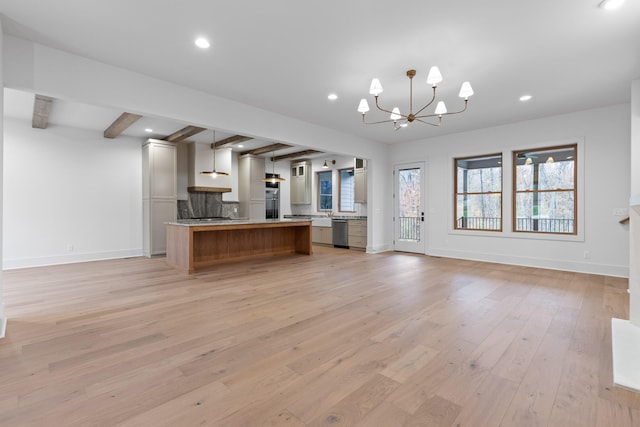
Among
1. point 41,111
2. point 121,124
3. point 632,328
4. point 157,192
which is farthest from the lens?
point 157,192

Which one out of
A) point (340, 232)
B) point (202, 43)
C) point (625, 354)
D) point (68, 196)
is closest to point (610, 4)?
point (625, 354)

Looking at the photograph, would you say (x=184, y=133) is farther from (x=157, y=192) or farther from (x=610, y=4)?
(x=610, y=4)

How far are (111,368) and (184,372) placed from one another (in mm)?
521

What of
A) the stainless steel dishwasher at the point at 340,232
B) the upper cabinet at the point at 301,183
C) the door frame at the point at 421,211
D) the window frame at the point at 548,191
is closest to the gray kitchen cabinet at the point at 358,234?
the stainless steel dishwasher at the point at 340,232

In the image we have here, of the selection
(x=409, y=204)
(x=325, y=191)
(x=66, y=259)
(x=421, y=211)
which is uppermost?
(x=325, y=191)

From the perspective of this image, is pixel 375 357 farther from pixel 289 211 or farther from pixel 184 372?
pixel 289 211

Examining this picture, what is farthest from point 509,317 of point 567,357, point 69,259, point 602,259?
point 69,259

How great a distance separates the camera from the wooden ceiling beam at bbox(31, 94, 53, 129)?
4.27 metres

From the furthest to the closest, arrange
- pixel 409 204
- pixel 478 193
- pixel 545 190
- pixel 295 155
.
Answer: pixel 295 155
pixel 409 204
pixel 478 193
pixel 545 190

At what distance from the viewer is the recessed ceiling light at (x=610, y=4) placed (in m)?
2.41

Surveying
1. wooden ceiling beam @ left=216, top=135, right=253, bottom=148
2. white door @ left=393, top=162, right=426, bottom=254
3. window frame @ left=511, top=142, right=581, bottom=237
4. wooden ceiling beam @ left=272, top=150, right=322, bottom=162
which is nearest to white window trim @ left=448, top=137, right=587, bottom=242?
window frame @ left=511, top=142, right=581, bottom=237

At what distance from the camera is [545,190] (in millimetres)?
5645

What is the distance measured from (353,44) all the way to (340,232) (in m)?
5.92

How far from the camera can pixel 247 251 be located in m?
6.45
